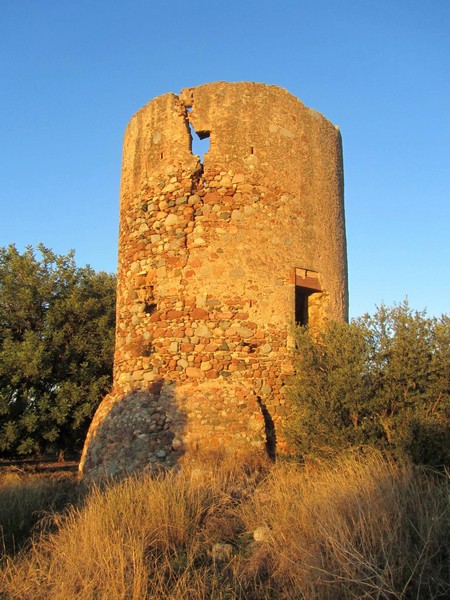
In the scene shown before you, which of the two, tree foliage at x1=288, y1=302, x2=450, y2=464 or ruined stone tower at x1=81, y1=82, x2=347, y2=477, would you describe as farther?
ruined stone tower at x1=81, y1=82, x2=347, y2=477

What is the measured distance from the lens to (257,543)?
156 inches

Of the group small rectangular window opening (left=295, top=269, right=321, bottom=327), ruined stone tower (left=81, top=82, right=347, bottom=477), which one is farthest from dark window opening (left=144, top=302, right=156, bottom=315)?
small rectangular window opening (left=295, top=269, right=321, bottom=327)

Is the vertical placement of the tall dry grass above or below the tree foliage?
below

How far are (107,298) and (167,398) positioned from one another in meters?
7.31

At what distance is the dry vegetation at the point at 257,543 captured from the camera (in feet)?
10.3

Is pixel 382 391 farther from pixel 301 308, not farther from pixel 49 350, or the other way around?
pixel 49 350

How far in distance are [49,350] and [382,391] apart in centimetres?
841

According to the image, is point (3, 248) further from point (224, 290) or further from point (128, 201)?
point (224, 290)

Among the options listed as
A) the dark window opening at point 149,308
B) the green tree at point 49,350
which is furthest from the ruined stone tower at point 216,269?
the green tree at point 49,350

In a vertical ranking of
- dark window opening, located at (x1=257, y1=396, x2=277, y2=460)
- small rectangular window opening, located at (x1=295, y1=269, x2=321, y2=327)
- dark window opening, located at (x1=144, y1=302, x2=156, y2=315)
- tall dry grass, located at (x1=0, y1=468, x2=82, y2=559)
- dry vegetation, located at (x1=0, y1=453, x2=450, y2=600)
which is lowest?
tall dry grass, located at (x1=0, y1=468, x2=82, y2=559)

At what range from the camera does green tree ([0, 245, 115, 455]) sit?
11469 millimetres

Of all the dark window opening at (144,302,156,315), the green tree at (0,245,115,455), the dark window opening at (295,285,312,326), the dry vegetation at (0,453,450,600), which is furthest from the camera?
the green tree at (0,245,115,455)

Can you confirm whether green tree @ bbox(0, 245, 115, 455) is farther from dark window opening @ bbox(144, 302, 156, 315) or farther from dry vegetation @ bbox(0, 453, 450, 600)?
dry vegetation @ bbox(0, 453, 450, 600)

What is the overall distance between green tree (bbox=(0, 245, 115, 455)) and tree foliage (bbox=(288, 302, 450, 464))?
693 cm
